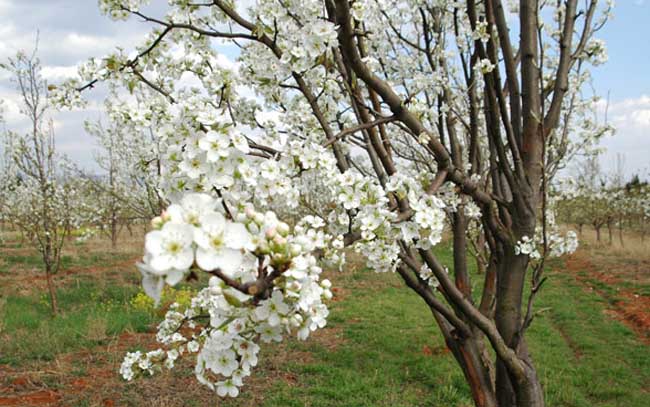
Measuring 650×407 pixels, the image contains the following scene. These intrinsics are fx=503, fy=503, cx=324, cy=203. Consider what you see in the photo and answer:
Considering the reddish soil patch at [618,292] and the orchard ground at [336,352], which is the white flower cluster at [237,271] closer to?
the orchard ground at [336,352]

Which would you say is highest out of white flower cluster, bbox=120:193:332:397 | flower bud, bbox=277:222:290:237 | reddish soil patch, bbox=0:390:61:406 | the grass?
flower bud, bbox=277:222:290:237

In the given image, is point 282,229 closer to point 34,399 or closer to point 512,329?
point 512,329

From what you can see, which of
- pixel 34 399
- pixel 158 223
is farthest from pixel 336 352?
pixel 158 223

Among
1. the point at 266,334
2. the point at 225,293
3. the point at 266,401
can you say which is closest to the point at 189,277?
the point at 225,293

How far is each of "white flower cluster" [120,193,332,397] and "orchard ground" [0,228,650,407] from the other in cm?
427

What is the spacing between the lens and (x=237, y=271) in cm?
122

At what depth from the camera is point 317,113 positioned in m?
2.63

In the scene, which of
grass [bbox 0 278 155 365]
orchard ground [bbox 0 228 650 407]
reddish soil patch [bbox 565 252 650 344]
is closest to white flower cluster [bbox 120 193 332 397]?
orchard ground [bbox 0 228 650 407]

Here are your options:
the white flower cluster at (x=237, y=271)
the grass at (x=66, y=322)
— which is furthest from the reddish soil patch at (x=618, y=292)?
the white flower cluster at (x=237, y=271)

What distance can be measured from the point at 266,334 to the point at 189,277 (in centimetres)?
42

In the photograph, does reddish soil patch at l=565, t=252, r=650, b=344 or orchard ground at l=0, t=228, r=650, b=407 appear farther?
reddish soil patch at l=565, t=252, r=650, b=344

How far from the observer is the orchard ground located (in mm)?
5582

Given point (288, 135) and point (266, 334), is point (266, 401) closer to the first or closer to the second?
point (288, 135)

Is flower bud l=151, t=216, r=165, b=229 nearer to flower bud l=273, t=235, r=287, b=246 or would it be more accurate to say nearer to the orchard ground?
flower bud l=273, t=235, r=287, b=246
